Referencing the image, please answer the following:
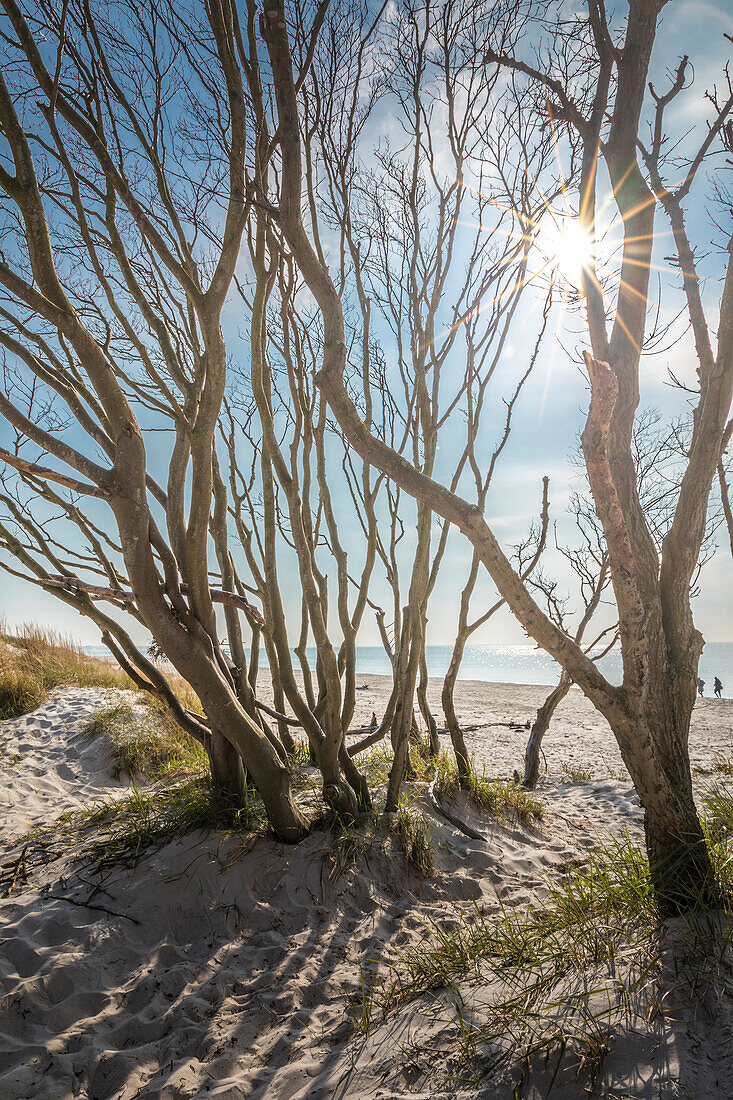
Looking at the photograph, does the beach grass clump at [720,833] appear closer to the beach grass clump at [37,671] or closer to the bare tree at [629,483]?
the bare tree at [629,483]

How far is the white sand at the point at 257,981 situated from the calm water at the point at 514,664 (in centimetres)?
1099

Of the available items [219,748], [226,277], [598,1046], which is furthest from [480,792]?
[226,277]

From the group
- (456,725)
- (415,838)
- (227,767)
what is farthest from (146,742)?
(415,838)

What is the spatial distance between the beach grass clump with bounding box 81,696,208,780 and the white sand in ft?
3.85

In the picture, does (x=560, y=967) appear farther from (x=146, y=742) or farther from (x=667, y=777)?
(x=146, y=742)

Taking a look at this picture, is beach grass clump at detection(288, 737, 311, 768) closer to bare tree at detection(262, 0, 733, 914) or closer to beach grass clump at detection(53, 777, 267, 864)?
beach grass clump at detection(53, 777, 267, 864)

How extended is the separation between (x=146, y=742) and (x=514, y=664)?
5828 centimetres

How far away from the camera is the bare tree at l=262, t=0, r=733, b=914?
2121 millimetres

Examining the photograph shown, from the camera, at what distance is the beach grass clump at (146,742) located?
4.69 metres

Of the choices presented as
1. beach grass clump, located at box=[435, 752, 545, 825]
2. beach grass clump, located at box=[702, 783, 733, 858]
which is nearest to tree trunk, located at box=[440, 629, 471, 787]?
beach grass clump, located at box=[435, 752, 545, 825]

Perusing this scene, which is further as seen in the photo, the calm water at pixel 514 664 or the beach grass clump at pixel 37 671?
the calm water at pixel 514 664

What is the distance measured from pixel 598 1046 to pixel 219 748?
2339mm

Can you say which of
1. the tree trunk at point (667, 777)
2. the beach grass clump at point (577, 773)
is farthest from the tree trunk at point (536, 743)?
the tree trunk at point (667, 777)

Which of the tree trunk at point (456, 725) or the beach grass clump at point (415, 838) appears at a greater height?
the tree trunk at point (456, 725)
